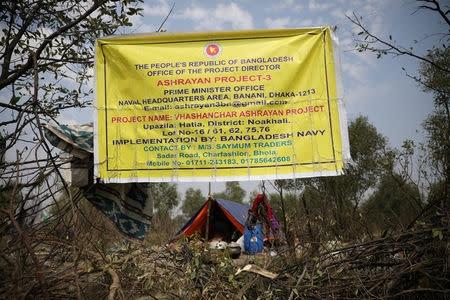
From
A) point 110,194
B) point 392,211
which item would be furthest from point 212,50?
point 392,211

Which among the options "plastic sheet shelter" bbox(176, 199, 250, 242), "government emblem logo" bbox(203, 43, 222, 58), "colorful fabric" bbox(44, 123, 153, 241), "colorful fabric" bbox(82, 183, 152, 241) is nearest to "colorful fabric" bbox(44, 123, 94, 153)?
"colorful fabric" bbox(44, 123, 153, 241)

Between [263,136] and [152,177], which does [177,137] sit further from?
[263,136]

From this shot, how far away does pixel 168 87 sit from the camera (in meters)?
2.92

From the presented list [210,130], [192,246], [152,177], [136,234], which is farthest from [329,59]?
[136,234]

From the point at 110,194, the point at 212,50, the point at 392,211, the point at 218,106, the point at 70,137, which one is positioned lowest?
the point at 392,211

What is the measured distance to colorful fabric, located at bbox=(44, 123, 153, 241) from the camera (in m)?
2.81

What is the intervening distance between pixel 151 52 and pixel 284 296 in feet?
8.33

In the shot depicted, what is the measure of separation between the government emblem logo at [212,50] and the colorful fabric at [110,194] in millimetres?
1437

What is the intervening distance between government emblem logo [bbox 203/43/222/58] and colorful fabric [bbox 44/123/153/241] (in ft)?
4.71

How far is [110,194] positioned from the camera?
122 inches

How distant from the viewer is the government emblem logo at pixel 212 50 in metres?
2.92

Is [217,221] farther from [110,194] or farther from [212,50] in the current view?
[212,50]

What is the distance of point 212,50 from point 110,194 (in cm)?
181

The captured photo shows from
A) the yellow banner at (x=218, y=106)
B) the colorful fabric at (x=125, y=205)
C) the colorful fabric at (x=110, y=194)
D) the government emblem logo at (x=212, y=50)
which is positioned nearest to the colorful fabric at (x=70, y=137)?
the colorful fabric at (x=110, y=194)
